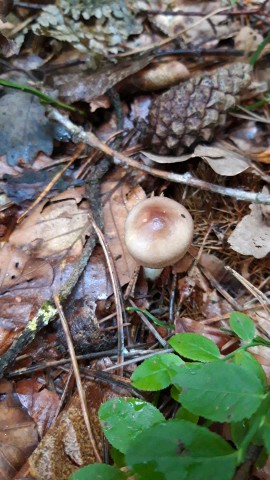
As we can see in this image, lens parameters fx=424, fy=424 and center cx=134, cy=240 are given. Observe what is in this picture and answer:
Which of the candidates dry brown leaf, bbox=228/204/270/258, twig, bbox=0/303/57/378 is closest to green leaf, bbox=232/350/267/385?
dry brown leaf, bbox=228/204/270/258

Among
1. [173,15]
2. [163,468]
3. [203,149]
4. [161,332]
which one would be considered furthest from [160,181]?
[163,468]

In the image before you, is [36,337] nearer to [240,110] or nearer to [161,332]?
[161,332]

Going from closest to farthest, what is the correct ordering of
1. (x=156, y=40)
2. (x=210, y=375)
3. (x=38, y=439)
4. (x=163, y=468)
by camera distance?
(x=163, y=468) → (x=210, y=375) → (x=38, y=439) → (x=156, y=40)

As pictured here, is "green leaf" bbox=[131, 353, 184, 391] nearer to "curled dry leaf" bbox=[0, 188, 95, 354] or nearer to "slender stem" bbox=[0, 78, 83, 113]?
"curled dry leaf" bbox=[0, 188, 95, 354]

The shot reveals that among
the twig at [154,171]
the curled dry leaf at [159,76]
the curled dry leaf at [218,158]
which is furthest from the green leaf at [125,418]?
the curled dry leaf at [159,76]

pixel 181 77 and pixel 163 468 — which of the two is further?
pixel 181 77

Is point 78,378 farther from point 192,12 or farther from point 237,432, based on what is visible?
point 192,12

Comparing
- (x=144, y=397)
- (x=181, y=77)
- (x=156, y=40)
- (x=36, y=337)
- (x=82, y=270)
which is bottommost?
(x=144, y=397)
